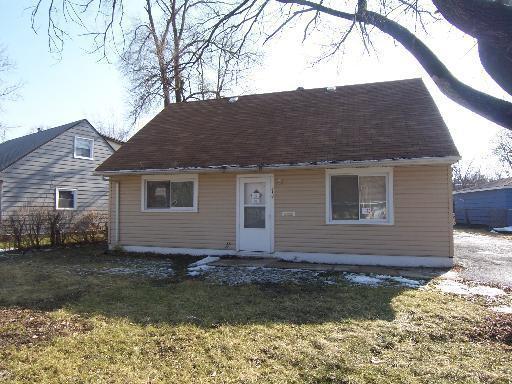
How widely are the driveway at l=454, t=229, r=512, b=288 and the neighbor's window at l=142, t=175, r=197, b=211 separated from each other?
7521mm

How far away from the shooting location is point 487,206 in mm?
27609

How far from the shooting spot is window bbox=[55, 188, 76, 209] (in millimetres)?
21609

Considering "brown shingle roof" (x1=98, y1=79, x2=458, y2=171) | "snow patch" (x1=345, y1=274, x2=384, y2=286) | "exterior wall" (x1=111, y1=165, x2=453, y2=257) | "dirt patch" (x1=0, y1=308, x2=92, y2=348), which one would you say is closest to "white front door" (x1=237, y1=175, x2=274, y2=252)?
"exterior wall" (x1=111, y1=165, x2=453, y2=257)

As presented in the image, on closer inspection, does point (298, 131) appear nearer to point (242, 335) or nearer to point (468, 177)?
point (242, 335)

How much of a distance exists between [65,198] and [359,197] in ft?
55.1

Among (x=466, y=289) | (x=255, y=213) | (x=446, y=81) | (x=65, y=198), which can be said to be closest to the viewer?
(x=446, y=81)

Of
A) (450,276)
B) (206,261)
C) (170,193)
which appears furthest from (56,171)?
(450,276)

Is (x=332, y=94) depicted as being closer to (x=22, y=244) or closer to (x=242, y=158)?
(x=242, y=158)

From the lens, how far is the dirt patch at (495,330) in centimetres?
507

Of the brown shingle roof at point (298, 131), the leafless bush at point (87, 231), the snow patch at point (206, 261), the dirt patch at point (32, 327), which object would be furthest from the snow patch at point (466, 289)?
the leafless bush at point (87, 231)

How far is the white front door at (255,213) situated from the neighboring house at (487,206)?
742 inches

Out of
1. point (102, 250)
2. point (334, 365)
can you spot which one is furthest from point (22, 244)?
point (334, 365)

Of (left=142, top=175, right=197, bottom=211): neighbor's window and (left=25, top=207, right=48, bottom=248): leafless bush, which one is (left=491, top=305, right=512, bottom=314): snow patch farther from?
(left=25, top=207, right=48, bottom=248): leafless bush

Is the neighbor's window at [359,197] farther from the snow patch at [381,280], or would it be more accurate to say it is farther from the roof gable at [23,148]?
the roof gable at [23,148]
